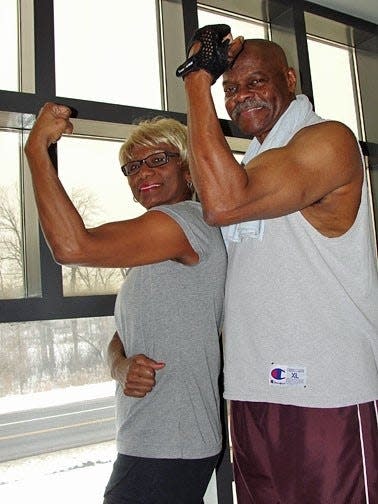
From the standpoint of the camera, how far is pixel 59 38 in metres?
1.83

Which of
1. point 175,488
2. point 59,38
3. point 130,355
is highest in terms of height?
point 59,38

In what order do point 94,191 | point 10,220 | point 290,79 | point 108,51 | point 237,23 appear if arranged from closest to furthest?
1. point 290,79
2. point 10,220
3. point 94,191
4. point 108,51
5. point 237,23

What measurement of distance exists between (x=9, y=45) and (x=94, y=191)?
1.86ft

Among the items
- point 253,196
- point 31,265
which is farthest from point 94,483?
point 253,196

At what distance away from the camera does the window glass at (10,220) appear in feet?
5.22

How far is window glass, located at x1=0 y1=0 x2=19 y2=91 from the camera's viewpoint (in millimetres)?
1696

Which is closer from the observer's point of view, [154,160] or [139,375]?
[139,375]

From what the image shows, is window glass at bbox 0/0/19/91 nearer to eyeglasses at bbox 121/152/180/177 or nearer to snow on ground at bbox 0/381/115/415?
eyeglasses at bbox 121/152/180/177

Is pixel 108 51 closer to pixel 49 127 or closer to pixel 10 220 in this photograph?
pixel 10 220

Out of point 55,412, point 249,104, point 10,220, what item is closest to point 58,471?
point 55,412

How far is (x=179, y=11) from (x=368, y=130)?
109 centimetres

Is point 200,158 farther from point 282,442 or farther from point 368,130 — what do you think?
point 368,130

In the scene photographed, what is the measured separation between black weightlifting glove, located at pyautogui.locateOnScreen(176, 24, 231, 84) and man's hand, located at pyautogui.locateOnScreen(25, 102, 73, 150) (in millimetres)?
265

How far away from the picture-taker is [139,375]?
1021mm
